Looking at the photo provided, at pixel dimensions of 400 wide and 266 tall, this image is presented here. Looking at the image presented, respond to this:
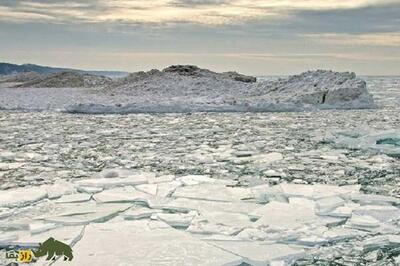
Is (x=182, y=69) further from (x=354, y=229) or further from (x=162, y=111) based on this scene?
(x=354, y=229)

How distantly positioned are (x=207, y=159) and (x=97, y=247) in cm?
355

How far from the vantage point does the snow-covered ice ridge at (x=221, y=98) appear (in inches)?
594

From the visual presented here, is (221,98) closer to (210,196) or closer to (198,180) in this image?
(198,180)

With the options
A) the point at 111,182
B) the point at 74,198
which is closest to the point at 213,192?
the point at 111,182

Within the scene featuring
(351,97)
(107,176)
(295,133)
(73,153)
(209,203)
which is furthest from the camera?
(351,97)

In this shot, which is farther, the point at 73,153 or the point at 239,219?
the point at 73,153

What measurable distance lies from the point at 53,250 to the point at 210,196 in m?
1.82

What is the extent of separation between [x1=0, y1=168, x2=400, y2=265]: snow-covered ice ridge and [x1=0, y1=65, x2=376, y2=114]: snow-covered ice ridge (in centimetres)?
980

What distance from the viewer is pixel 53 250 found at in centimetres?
329

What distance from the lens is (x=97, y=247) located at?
132 inches

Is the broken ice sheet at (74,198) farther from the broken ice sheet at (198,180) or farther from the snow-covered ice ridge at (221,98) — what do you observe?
the snow-covered ice ridge at (221,98)

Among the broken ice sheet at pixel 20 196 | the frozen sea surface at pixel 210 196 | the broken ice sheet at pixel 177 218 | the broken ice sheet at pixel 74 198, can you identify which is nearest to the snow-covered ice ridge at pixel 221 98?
the frozen sea surface at pixel 210 196

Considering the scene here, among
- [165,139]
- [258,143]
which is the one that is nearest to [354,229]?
[258,143]

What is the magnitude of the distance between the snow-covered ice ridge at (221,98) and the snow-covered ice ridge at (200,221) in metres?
9.80
